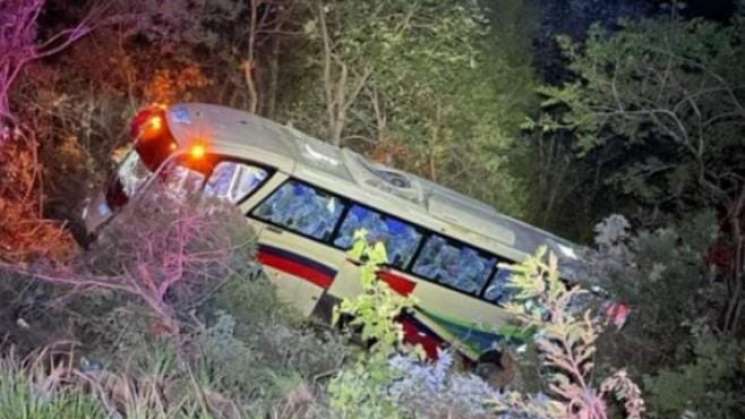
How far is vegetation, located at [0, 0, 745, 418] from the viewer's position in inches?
198

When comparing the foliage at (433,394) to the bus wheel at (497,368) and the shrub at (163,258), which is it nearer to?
the bus wheel at (497,368)

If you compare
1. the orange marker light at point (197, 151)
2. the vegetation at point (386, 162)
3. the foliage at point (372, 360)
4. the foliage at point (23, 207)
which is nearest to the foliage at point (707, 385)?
the vegetation at point (386, 162)

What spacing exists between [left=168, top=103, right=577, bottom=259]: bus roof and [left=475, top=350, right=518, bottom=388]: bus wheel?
105cm

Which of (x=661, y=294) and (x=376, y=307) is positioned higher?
(x=661, y=294)

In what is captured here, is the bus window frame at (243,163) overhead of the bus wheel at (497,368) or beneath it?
overhead

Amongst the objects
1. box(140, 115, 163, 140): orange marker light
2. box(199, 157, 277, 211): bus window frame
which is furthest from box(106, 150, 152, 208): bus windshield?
box(199, 157, 277, 211): bus window frame

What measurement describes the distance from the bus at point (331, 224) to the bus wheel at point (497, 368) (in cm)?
8

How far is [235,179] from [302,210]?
689 millimetres

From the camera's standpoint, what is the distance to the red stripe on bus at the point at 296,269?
10.3 metres

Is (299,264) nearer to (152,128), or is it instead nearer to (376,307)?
(152,128)

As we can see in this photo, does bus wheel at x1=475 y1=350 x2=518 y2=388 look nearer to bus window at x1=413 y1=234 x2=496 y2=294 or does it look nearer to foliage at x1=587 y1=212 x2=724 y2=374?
bus window at x1=413 y1=234 x2=496 y2=294

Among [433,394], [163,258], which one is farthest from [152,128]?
[433,394]

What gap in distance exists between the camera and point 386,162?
49.6 feet

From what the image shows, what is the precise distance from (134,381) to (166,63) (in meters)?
10.4
